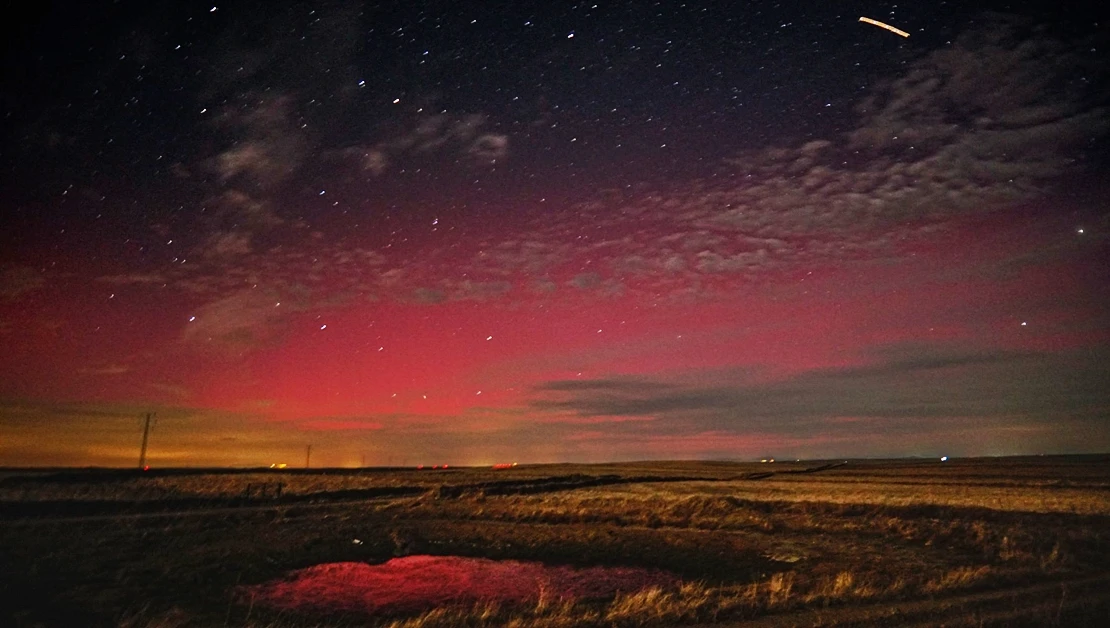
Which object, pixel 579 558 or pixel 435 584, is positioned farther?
pixel 579 558

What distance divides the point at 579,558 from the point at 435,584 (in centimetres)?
515

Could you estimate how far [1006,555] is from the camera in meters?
18.2

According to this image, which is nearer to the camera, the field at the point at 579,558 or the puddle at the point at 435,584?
the field at the point at 579,558

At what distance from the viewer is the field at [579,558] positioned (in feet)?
40.4

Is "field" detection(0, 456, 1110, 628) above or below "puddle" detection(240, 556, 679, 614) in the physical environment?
above

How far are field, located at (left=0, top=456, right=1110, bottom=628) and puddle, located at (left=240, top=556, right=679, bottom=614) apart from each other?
0.16 m

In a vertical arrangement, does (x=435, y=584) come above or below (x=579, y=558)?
below

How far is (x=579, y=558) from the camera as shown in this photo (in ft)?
70.7

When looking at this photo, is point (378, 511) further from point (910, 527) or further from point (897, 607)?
point (897, 607)

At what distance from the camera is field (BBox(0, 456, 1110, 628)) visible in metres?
12.3

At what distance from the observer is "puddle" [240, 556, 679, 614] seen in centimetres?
1578

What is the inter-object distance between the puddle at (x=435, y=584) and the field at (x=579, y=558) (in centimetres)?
16

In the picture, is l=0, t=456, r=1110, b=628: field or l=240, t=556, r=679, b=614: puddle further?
l=240, t=556, r=679, b=614: puddle

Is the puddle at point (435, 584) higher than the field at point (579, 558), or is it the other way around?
the field at point (579, 558)
